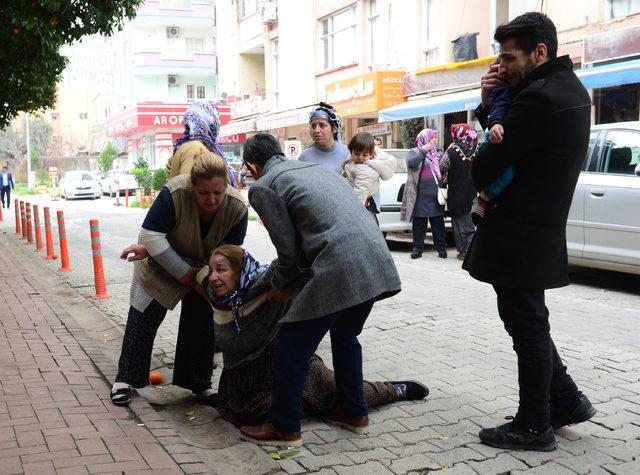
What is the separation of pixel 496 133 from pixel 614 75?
404 inches

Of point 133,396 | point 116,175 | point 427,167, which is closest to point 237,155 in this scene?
point 116,175

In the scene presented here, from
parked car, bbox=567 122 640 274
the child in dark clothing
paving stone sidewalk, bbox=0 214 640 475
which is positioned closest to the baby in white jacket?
paving stone sidewalk, bbox=0 214 640 475

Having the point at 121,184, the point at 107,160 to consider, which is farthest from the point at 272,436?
the point at 107,160

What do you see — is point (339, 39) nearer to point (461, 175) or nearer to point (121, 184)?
point (461, 175)

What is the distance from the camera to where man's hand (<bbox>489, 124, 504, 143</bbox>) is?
331 centimetres

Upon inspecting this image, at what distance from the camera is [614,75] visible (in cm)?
1239

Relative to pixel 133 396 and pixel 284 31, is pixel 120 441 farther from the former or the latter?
pixel 284 31

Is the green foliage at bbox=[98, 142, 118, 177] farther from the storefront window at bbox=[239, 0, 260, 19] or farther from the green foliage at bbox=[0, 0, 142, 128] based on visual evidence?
the green foliage at bbox=[0, 0, 142, 128]

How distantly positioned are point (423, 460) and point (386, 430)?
452 millimetres

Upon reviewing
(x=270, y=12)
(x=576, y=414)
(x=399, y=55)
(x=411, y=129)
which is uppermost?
(x=270, y=12)

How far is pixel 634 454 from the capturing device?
11.8 feet

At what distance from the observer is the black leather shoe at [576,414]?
3.74 meters

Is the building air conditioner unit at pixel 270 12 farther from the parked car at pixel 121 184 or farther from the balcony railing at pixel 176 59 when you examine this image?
the balcony railing at pixel 176 59

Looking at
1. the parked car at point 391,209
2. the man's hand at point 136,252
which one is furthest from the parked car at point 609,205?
the man's hand at point 136,252
